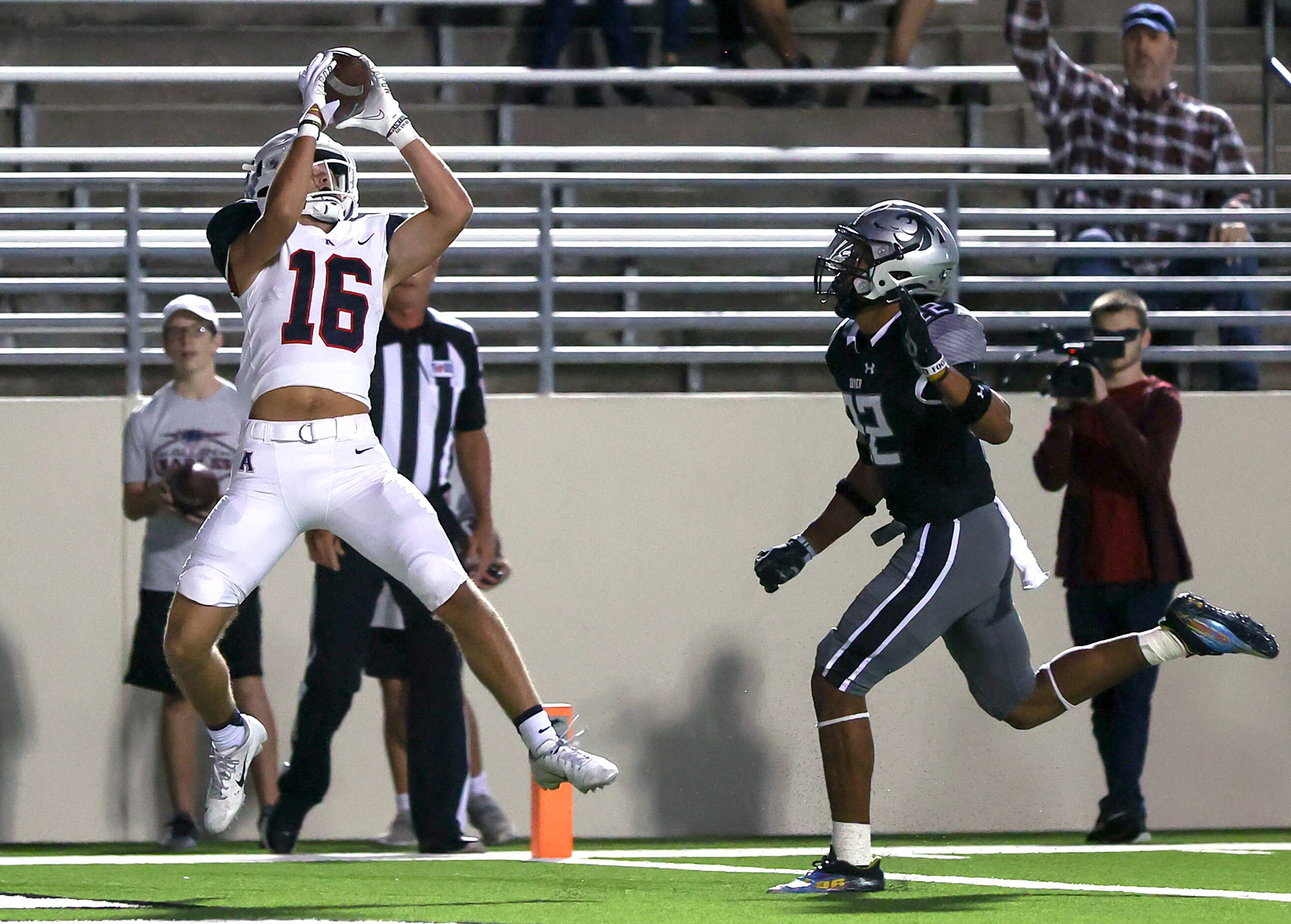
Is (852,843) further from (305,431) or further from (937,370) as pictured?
(305,431)

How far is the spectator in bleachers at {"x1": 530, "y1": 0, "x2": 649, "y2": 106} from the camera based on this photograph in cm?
1057

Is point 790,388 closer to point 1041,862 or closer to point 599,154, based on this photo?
point 599,154

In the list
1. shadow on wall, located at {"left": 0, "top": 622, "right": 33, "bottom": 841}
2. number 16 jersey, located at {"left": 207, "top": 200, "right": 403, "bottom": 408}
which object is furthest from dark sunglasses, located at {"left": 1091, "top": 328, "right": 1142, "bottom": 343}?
shadow on wall, located at {"left": 0, "top": 622, "right": 33, "bottom": 841}

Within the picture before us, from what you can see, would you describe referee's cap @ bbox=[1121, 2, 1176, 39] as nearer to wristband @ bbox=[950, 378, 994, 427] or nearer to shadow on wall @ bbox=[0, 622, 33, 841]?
wristband @ bbox=[950, 378, 994, 427]

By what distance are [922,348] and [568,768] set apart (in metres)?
1.41

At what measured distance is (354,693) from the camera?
746 cm

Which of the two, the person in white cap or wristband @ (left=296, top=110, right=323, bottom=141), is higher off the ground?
wristband @ (left=296, top=110, right=323, bottom=141)

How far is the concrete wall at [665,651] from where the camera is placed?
26.9 feet

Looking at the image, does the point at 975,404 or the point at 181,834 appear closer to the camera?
the point at 975,404

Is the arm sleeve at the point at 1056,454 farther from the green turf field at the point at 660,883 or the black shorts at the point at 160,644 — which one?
the black shorts at the point at 160,644

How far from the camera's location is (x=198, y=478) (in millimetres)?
7684

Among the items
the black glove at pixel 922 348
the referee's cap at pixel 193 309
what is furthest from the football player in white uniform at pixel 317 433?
the referee's cap at pixel 193 309

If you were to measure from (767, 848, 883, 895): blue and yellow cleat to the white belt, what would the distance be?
1.68m

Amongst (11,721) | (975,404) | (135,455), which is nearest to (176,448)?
(135,455)
